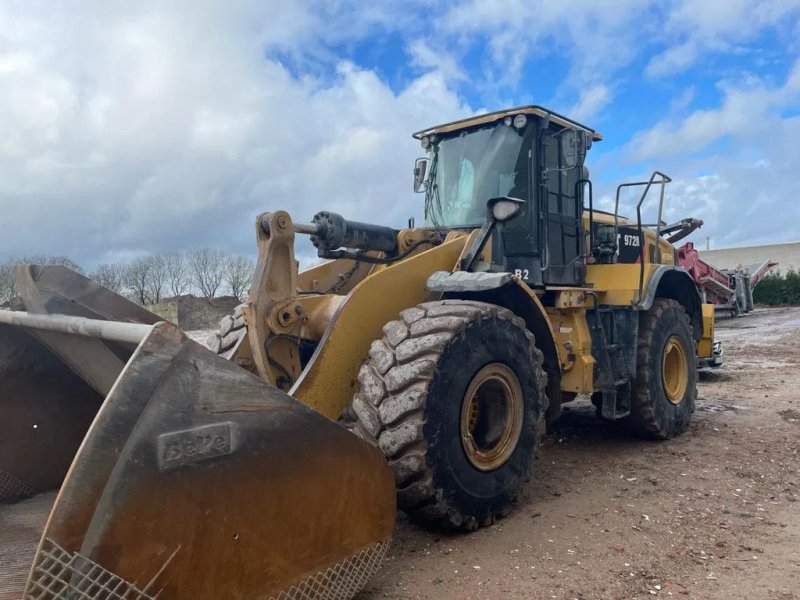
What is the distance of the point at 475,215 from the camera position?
5.50m

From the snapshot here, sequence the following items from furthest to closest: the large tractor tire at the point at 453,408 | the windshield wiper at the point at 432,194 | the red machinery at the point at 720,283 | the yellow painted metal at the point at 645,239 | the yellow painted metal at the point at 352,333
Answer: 1. the red machinery at the point at 720,283
2. the yellow painted metal at the point at 645,239
3. the windshield wiper at the point at 432,194
4. the yellow painted metal at the point at 352,333
5. the large tractor tire at the point at 453,408

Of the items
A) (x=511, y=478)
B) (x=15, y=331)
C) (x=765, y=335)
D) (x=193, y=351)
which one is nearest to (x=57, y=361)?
(x=15, y=331)

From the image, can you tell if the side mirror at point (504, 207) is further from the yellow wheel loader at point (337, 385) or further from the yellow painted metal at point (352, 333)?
the yellow painted metal at point (352, 333)

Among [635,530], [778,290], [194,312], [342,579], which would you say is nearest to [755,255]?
[778,290]

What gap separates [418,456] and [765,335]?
694 inches

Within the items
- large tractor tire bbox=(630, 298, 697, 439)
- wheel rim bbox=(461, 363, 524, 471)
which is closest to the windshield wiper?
wheel rim bbox=(461, 363, 524, 471)

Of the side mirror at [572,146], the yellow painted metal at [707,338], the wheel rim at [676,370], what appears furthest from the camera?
the yellow painted metal at [707,338]

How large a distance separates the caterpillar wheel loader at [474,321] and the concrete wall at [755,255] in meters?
43.0

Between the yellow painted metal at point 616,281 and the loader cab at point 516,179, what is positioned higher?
the loader cab at point 516,179

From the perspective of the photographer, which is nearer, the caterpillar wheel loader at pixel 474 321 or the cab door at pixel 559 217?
the caterpillar wheel loader at pixel 474 321

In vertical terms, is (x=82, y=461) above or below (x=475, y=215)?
below

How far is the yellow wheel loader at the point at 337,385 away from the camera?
238 centimetres

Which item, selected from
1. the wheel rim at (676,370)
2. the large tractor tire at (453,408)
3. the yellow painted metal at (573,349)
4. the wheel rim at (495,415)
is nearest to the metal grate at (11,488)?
the large tractor tire at (453,408)

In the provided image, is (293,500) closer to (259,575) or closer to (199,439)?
(259,575)
